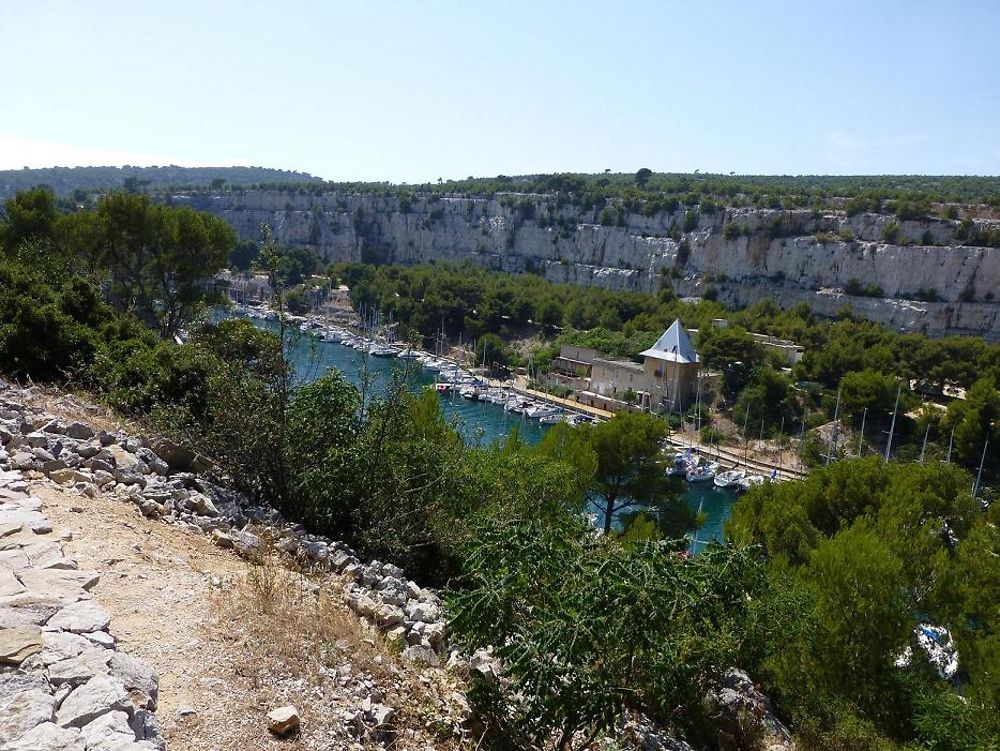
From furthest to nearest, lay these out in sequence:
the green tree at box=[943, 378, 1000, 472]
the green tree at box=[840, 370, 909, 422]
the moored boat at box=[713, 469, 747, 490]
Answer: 1. the green tree at box=[840, 370, 909, 422]
2. the moored boat at box=[713, 469, 747, 490]
3. the green tree at box=[943, 378, 1000, 472]

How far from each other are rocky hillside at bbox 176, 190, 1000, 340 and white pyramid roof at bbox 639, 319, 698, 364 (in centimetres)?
1581

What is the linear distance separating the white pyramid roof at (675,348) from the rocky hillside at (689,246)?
15.8 metres

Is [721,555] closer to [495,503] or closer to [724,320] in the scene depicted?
[495,503]

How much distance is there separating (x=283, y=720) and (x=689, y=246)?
57.7 m

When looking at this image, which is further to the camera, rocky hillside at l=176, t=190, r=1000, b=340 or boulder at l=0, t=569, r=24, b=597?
rocky hillside at l=176, t=190, r=1000, b=340

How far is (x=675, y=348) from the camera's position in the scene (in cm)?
3616

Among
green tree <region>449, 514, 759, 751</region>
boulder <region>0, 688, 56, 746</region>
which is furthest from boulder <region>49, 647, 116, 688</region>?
green tree <region>449, 514, 759, 751</region>

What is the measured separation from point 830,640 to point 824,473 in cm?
834

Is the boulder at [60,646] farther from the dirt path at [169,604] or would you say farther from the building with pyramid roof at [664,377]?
the building with pyramid roof at [664,377]

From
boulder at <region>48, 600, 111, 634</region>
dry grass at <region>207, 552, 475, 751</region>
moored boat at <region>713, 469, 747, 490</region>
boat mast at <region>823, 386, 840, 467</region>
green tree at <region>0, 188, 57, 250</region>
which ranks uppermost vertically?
green tree at <region>0, 188, 57, 250</region>

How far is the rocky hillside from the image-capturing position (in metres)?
44.0

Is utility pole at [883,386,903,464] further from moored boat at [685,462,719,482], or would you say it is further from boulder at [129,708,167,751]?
boulder at [129,708,167,751]

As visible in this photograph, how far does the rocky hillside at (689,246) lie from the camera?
1732 inches

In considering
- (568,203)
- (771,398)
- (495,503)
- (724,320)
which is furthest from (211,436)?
(568,203)
